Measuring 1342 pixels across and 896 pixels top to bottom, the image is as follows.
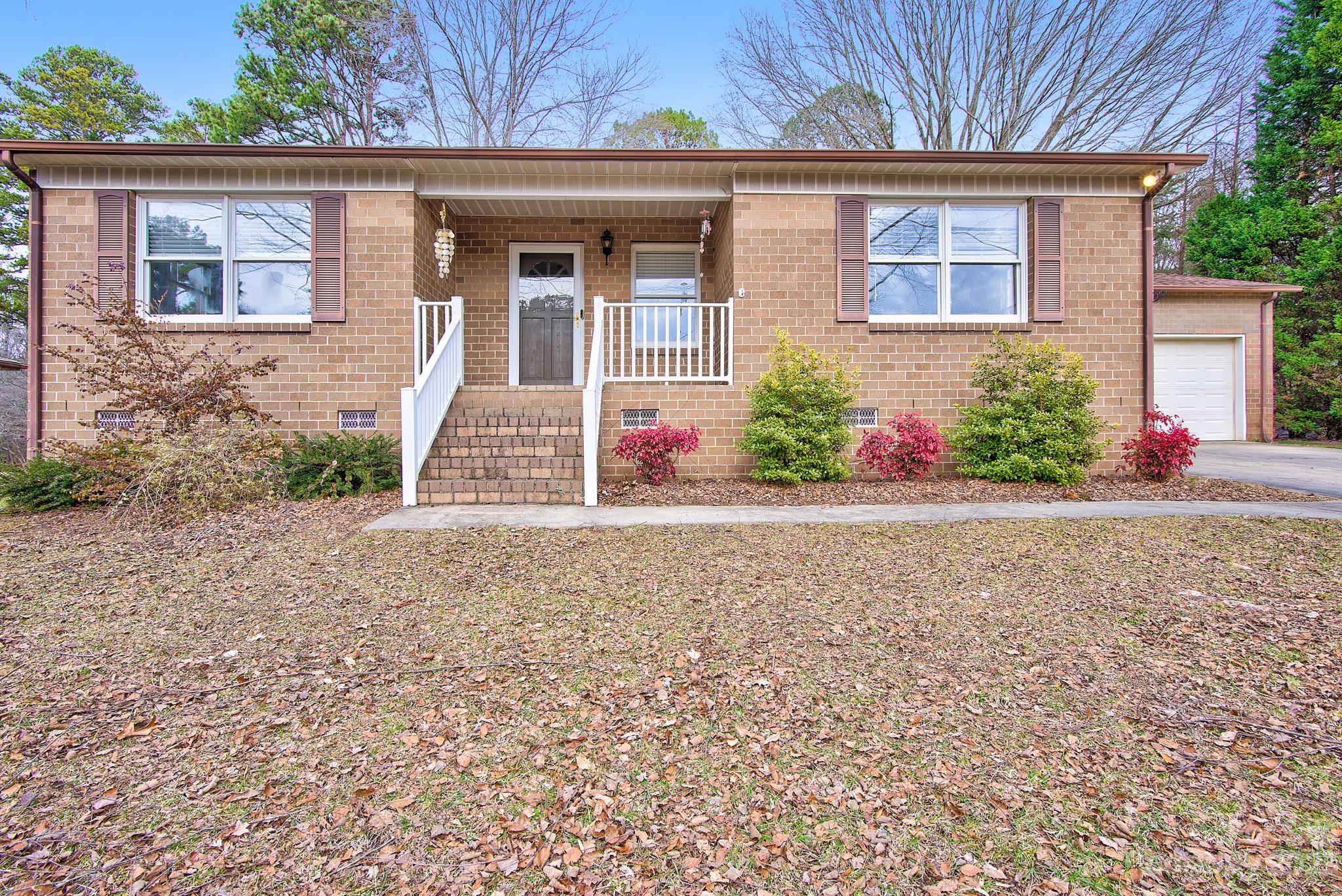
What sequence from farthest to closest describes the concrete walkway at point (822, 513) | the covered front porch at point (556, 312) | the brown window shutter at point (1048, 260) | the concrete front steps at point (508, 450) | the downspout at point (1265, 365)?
the downspout at point (1265, 365) < the brown window shutter at point (1048, 260) < the covered front porch at point (556, 312) < the concrete front steps at point (508, 450) < the concrete walkway at point (822, 513)

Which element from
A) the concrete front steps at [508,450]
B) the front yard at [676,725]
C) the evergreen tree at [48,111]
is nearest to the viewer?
the front yard at [676,725]

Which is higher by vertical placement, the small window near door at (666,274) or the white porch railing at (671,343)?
the small window near door at (666,274)

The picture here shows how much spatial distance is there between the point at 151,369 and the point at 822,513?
6.83m

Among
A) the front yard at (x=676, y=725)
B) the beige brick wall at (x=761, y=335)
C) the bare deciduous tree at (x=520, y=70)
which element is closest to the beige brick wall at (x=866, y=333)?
the beige brick wall at (x=761, y=335)

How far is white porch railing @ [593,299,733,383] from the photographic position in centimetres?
776

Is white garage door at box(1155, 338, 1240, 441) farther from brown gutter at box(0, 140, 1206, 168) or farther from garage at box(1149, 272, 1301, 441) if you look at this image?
brown gutter at box(0, 140, 1206, 168)

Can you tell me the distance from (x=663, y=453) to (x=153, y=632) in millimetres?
4799

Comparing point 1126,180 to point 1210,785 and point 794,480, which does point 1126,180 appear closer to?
point 794,480

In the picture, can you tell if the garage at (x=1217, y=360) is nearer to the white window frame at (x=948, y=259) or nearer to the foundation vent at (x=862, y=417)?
the white window frame at (x=948, y=259)

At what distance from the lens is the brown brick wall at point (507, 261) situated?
363 inches

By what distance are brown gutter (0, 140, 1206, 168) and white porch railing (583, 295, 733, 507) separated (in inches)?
65.9

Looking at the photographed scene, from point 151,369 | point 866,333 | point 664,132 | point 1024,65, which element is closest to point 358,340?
point 151,369

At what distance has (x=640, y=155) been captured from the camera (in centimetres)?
725

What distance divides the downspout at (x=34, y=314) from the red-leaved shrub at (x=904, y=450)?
9.56 m
